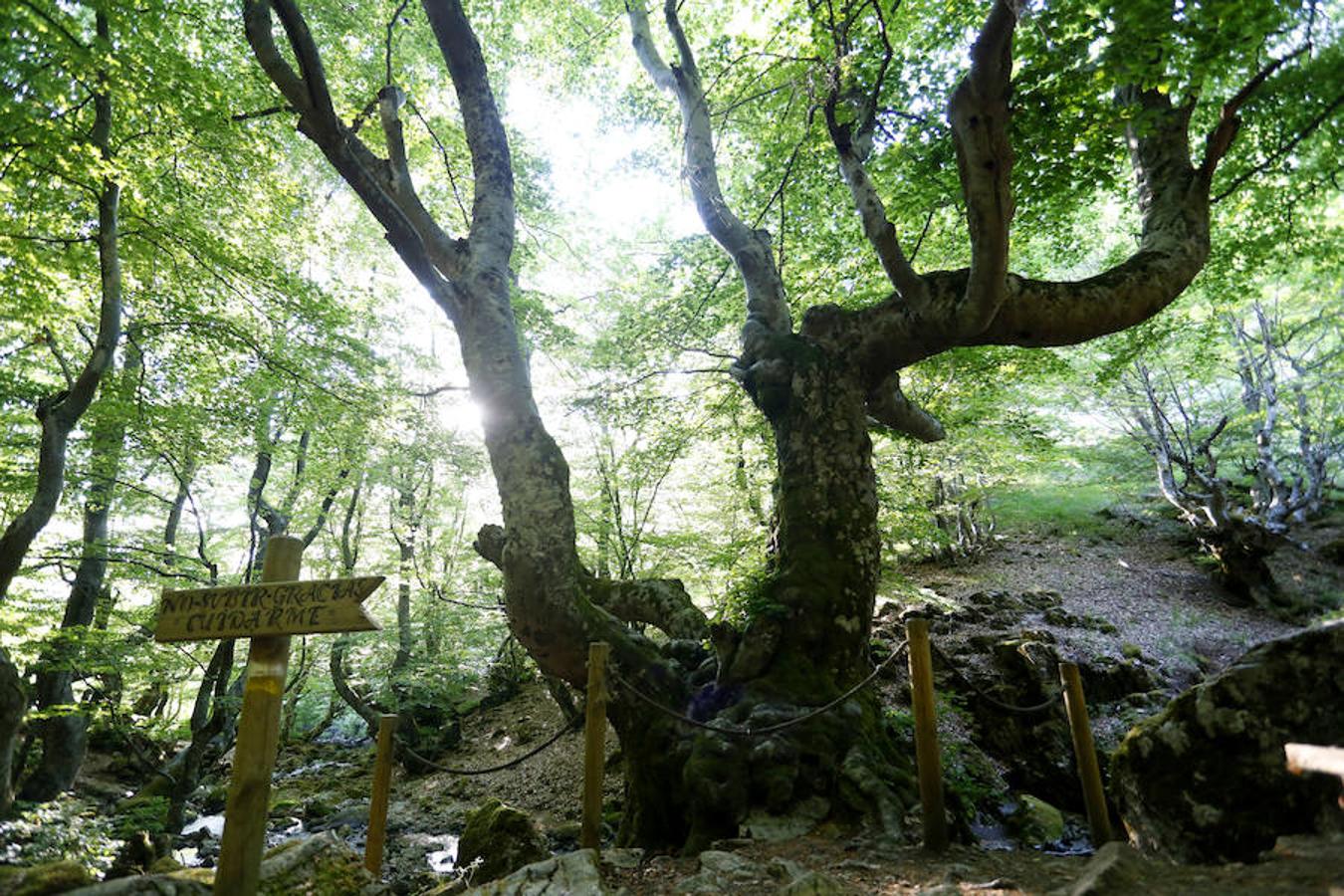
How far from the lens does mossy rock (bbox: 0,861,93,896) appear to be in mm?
2537

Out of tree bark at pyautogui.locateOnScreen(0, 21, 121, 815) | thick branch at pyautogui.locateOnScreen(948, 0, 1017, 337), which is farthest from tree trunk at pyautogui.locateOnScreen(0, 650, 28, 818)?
thick branch at pyautogui.locateOnScreen(948, 0, 1017, 337)

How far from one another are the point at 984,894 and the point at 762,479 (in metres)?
8.08

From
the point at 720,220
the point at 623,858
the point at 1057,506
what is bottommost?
the point at 623,858

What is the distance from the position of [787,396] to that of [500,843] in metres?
4.14

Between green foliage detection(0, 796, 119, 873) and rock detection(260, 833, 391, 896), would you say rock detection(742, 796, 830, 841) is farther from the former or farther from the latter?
green foliage detection(0, 796, 119, 873)

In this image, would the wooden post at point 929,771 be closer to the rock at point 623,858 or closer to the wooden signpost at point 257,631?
the rock at point 623,858

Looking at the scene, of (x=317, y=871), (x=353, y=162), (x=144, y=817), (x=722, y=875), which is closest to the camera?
(x=317, y=871)

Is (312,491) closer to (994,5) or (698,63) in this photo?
(698,63)

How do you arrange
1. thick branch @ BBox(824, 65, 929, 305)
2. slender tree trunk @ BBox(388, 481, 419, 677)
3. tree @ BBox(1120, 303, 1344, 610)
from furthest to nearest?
slender tree trunk @ BBox(388, 481, 419, 677), tree @ BBox(1120, 303, 1344, 610), thick branch @ BBox(824, 65, 929, 305)

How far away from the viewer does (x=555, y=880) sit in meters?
3.08

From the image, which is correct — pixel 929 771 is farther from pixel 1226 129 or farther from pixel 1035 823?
pixel 1226 129

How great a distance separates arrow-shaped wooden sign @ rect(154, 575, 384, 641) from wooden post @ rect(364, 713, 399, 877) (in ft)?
4.96

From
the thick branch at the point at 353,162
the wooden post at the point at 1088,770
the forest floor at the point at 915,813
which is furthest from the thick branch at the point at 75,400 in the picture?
the wooden post at the point at 1088,770

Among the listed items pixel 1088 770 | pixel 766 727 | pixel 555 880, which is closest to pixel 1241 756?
pixel 1088 770
